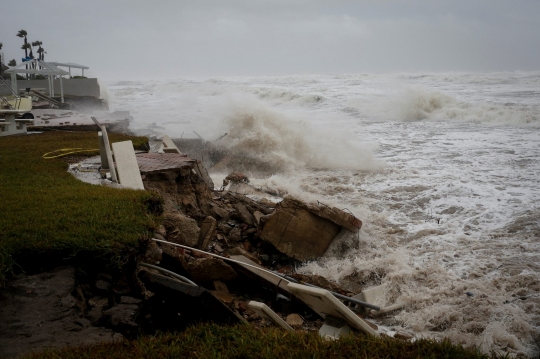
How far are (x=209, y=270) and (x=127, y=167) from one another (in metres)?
2.89

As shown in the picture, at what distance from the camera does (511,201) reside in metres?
10.7

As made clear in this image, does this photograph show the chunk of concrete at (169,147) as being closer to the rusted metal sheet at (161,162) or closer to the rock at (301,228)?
the rusted metal sheet at (161,162)

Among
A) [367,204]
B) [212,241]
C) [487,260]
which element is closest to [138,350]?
[212,241]

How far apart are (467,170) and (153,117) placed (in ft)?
61.8

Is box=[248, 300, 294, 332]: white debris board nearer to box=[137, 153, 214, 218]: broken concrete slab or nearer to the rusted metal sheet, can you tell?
box=[137, 153, 214, 218]: broken concrete slab

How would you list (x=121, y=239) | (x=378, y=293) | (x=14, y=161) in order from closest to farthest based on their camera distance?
(x=121, y=239) < (x=378, y=293) < (x=14, y=161)

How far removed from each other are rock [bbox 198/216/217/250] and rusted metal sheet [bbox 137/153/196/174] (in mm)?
1544

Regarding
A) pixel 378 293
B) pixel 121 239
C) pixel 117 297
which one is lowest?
pixel 378 293

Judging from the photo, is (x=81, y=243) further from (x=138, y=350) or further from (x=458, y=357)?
(x=458, y=357)

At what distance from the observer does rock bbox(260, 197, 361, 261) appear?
7.93m

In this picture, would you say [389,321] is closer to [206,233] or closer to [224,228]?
[206,233]

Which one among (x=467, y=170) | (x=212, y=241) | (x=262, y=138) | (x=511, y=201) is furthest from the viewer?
(x=262, y=138)

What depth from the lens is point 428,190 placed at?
1197 centimetres

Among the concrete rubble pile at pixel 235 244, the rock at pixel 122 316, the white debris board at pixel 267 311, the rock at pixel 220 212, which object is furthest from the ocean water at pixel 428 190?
the rock at pixel 122 316
